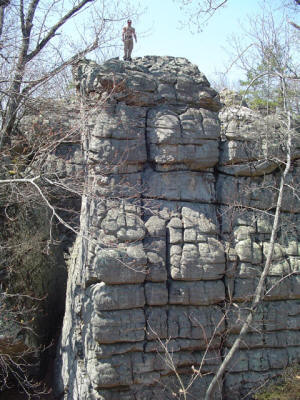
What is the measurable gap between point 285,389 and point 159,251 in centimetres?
329

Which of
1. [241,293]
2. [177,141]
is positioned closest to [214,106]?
[177,141]

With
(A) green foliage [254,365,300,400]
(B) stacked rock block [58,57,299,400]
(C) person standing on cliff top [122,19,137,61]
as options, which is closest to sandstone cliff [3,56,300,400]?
(B) stacked rock block [58,57,299,400]

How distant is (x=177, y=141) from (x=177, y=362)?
3.85 meters

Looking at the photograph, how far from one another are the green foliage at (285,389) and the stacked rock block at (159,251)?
0.20 meters

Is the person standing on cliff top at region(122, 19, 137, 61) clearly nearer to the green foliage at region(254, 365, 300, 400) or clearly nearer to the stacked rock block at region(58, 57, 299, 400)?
the stacked rock block at region(58, 57, 299, 400)

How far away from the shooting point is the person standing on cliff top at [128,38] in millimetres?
8508

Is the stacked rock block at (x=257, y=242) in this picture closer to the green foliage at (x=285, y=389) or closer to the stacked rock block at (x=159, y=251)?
the stacked rock block at (x=159, y=251)

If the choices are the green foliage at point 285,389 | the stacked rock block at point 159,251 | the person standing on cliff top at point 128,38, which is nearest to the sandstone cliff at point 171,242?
the stacked rock block at point 159,251

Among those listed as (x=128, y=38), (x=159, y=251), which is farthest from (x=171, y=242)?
(x=128, y=38)

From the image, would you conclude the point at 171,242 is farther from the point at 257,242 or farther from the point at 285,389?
the point at 285,389

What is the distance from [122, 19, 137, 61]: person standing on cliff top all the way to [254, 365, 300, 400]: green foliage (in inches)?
265

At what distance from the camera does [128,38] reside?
852 cm

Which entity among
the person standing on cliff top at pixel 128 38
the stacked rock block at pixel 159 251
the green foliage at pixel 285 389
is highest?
the person standing on cliff top at pixel 128 38

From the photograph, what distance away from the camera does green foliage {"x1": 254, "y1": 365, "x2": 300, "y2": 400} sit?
731 centimetres
